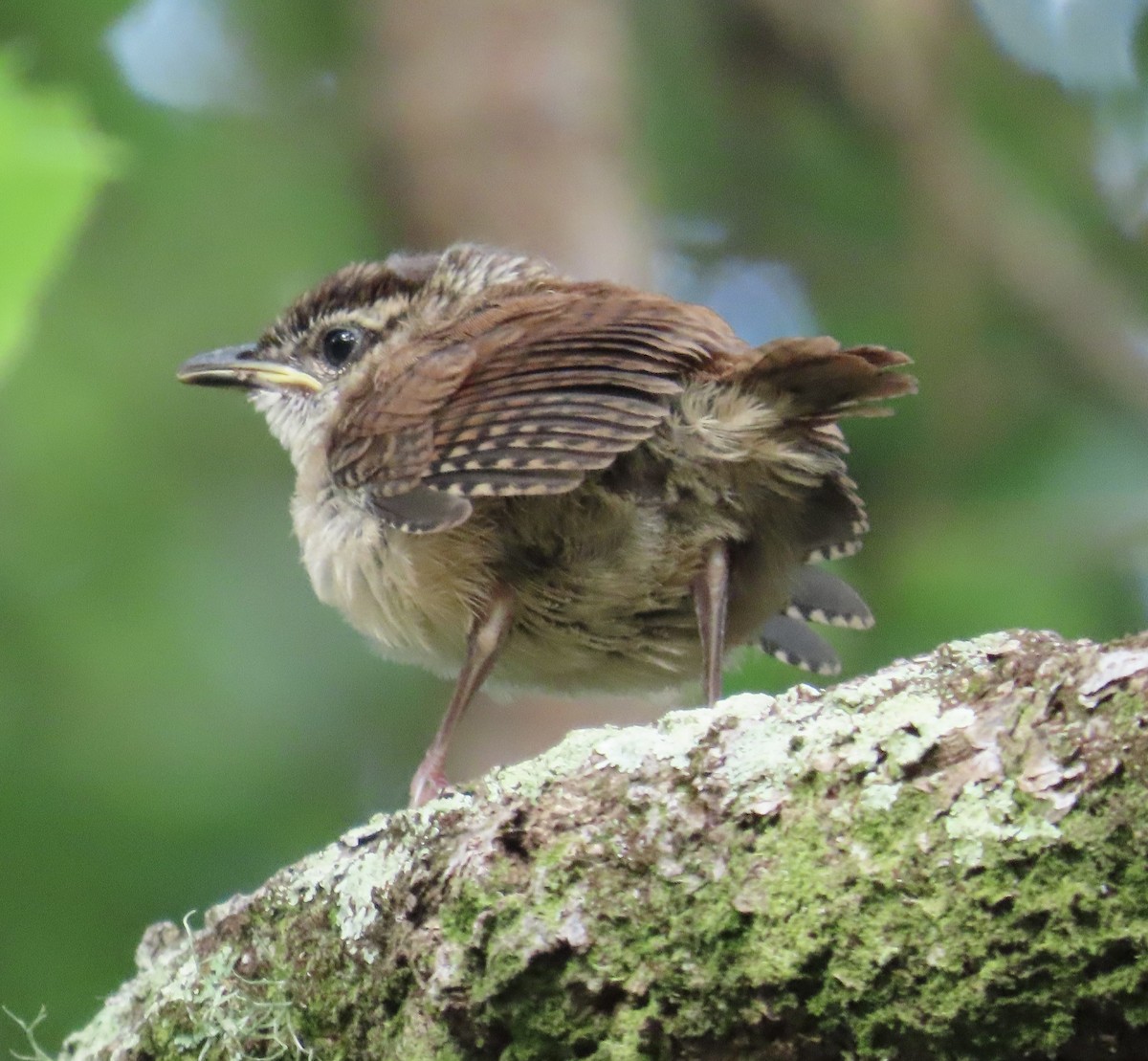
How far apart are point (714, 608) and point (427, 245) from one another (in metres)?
2.75

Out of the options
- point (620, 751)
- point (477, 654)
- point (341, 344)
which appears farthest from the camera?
point (341, 344)

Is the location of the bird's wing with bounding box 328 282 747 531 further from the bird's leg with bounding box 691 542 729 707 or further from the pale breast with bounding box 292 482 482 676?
the bird's leg with bounding box 691 542 729 707

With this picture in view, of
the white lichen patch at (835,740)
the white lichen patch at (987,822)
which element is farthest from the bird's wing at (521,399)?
the white lichen patch at (987,822)

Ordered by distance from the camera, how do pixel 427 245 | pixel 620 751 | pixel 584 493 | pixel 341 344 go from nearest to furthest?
pixel 620 751, pixel 584 493, pixel 341 344, pixel 427 245

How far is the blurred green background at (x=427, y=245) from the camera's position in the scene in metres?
5.27

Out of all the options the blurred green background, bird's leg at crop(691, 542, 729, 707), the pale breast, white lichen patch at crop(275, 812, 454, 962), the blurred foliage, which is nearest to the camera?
the blurred foliage

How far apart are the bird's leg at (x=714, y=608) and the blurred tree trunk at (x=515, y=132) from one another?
212cm

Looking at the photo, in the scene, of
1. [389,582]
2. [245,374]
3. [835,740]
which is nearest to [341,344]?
[245,374]

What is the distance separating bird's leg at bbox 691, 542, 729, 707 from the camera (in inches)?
143

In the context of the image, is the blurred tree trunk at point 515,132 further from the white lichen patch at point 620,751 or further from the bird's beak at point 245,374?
the white lichen patch at point 620,751

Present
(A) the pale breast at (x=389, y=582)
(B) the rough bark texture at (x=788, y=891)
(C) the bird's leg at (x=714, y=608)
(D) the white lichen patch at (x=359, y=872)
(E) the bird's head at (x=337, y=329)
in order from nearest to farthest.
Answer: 1. (B) the rough bark texture at (x=788, y=891)
2. (D) the white lichen patch at (x=359, y=872)
3. (C) the bird's leg at (x=714, y=608)
4. (A) the pale breast at (x=389, y=582)
5. (E) the bird's head at (x=337, y=329)

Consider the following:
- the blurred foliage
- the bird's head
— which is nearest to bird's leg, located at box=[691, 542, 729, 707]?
the bird's head

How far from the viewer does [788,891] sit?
2053 mm

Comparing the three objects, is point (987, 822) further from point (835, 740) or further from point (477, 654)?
point (477, 654)
